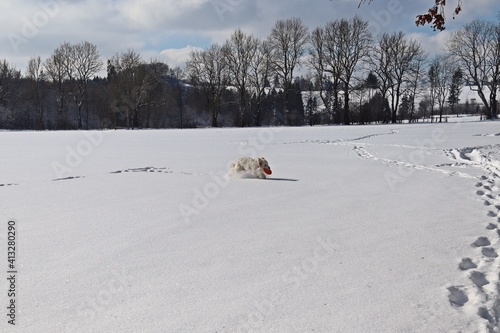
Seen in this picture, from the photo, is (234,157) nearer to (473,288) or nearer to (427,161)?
(427,161)

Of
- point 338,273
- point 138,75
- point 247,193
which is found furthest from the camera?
point 138,75

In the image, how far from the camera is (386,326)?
8.12 feet

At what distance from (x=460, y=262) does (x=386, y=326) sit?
1.45 metres

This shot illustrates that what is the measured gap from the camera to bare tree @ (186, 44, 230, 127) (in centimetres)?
4494

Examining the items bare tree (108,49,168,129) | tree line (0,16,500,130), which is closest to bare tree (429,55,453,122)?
tree line (0,16,500,130)

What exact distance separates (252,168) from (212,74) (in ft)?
130

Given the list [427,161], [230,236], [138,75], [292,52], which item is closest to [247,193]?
[230,236]

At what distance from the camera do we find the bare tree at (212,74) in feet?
147

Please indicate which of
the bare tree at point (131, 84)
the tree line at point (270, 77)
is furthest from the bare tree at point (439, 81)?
the bare tree at point (131, 84)

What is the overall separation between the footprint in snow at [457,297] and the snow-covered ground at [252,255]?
0.02 meters

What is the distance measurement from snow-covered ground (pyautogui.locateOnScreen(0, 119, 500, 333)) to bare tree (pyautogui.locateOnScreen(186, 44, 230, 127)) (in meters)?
39.1

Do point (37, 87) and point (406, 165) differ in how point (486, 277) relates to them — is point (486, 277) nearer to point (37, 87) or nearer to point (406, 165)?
point (406, 165)

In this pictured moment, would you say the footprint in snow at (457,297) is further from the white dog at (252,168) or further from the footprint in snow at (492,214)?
the white dog at (252,168)

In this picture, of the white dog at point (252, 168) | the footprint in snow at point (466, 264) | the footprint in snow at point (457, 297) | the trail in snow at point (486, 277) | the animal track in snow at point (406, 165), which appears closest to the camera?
the trail in snow at point (486, 277)
